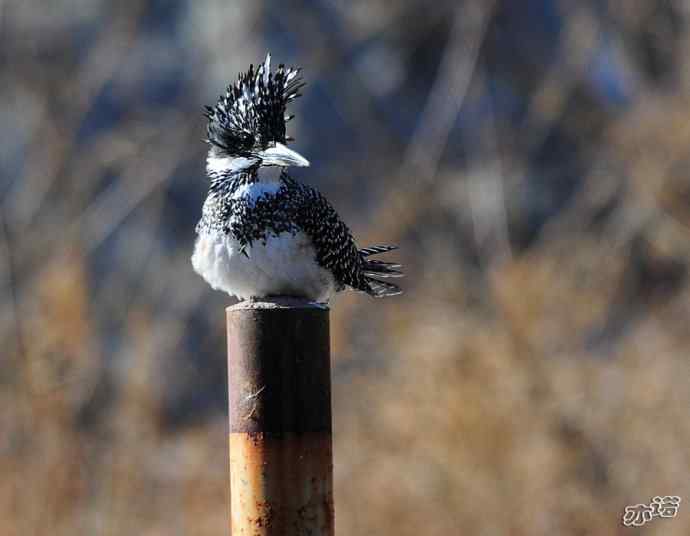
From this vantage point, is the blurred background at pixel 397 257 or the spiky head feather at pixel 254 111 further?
the blurred background at pixel 397 257

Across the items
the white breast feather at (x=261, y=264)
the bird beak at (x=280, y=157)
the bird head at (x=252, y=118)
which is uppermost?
the bird head at (x=252, y=118)

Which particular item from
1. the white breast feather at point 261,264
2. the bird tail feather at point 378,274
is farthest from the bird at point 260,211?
→ the bird tail feather at point 378,274

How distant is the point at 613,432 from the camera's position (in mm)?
6602

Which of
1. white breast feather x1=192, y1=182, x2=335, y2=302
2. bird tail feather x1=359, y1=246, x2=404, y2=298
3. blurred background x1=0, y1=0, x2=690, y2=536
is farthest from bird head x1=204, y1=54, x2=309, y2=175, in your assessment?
blurred background x1=0, y1=0, x2=690, y2=536

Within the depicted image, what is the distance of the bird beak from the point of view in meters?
2.93

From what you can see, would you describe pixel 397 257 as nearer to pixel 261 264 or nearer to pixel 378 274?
pixel 378 274

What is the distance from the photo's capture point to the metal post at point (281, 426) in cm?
245

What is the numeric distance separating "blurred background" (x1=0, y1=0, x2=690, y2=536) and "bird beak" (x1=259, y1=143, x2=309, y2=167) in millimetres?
3291

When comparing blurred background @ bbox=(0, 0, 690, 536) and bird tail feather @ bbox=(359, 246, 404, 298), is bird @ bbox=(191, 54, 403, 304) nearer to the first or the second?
bird tail feather @ bbox=(359, 246, 404, 298)

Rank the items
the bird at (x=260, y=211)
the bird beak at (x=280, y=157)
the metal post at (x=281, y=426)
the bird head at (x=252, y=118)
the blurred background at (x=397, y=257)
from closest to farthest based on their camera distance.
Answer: the metal post at (x=281, y=426) < the bird beak at (x=280, y=157) < the bird at (x=260, y=211) < the bird head at (x=252, y=118) < the blurred background at (x=397, y=257)

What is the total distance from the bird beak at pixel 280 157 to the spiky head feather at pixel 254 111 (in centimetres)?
5

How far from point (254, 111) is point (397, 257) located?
5102 millimetres

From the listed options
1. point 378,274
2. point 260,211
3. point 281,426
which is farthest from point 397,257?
point 281,426

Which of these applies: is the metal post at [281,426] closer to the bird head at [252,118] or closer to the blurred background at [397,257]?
the bird head at [252,118]
